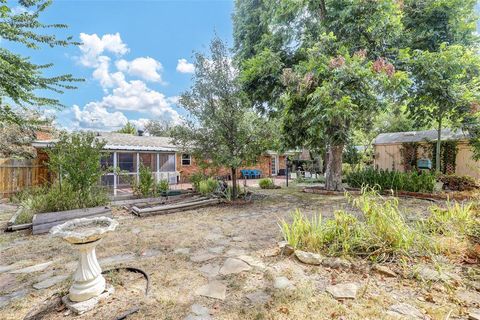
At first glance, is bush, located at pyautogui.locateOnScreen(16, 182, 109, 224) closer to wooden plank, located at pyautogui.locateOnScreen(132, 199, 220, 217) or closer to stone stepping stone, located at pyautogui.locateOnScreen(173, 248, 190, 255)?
wooden plank, located at pyautogui.locateOnScreen(132, 199, 220, 217)

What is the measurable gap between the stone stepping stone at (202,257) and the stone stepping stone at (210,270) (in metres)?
0.22

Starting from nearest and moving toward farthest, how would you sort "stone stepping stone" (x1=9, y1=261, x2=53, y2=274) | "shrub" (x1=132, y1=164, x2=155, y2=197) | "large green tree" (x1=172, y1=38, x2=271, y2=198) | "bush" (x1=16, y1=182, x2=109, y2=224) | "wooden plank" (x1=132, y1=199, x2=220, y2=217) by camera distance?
"stone stepping stone" (x1=9, y1=261, x2=53, y2=274), "bush" (x1=16, y1=182, x2=109, y2=224), "wooden plank" (x1=132, y1=199, x2=220, y2=217), "large green tree" (x1=172, y1=38, x2=271, y2=198), "shrub" (x1=132, y1=164, x2=155, y2=197)

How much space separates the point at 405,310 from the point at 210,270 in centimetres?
207

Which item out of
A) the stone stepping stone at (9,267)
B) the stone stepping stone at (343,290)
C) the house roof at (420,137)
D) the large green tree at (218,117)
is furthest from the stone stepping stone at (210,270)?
the house roof at (420,137)

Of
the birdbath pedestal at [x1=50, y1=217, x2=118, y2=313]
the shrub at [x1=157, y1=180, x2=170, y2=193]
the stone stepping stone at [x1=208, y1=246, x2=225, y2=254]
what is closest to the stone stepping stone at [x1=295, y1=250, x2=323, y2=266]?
the stone stepping stone at [x1=208, y1=246, x2=225, y2=254]

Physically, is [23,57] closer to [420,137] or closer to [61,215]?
[61,215]

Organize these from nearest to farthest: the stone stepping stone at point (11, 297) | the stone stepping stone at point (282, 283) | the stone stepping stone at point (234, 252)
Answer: the stone stepping stone at point (11, 297) → the stone stepping stone at point (282, 283) → the stone stepping stone at point (234, 252)

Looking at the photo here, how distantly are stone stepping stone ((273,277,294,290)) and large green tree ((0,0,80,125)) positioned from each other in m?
4.84

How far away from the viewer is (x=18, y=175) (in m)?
9.78

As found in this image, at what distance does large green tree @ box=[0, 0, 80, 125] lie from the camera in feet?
12.4

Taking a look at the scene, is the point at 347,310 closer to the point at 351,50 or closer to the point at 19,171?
the point at 351,50

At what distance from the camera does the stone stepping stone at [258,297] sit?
2347 millimetres

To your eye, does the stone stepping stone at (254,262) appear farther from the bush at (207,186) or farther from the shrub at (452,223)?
the bush at (207,186)

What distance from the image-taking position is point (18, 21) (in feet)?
13.0
